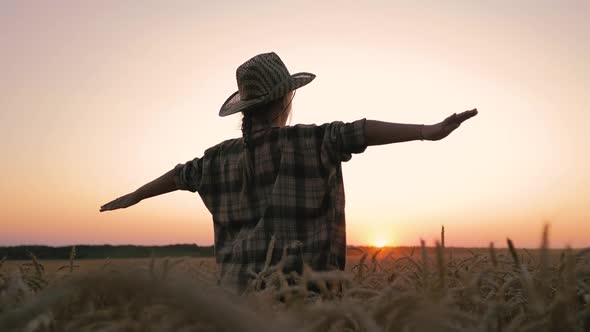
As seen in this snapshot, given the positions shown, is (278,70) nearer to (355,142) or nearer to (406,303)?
(355,142)

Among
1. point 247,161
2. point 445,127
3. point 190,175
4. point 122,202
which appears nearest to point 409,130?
point 445,127

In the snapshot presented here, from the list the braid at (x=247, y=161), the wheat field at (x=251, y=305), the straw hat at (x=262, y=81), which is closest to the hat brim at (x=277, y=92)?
the straw hat at (x=262, y=81)

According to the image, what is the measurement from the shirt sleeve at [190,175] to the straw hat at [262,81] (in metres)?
0.51

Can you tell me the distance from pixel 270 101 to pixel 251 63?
1.05 feet

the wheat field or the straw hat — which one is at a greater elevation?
the straw hat

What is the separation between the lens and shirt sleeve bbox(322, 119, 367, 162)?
3328mm

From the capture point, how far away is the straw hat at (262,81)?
13.3 feet

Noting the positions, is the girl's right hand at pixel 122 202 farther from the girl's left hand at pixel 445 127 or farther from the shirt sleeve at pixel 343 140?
the girl's left hand at pixel 445 127

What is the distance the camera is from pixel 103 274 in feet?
2.03

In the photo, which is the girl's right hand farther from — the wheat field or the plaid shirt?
the wheat field

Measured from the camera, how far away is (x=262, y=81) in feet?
13.4

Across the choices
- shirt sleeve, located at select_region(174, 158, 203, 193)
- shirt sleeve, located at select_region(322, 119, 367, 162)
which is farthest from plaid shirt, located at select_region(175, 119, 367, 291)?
shirt sleeve, located at select_region(174, 158, 203, 193)

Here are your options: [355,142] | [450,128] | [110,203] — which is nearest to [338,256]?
[355,142]

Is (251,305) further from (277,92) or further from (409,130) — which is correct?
(277,92)
